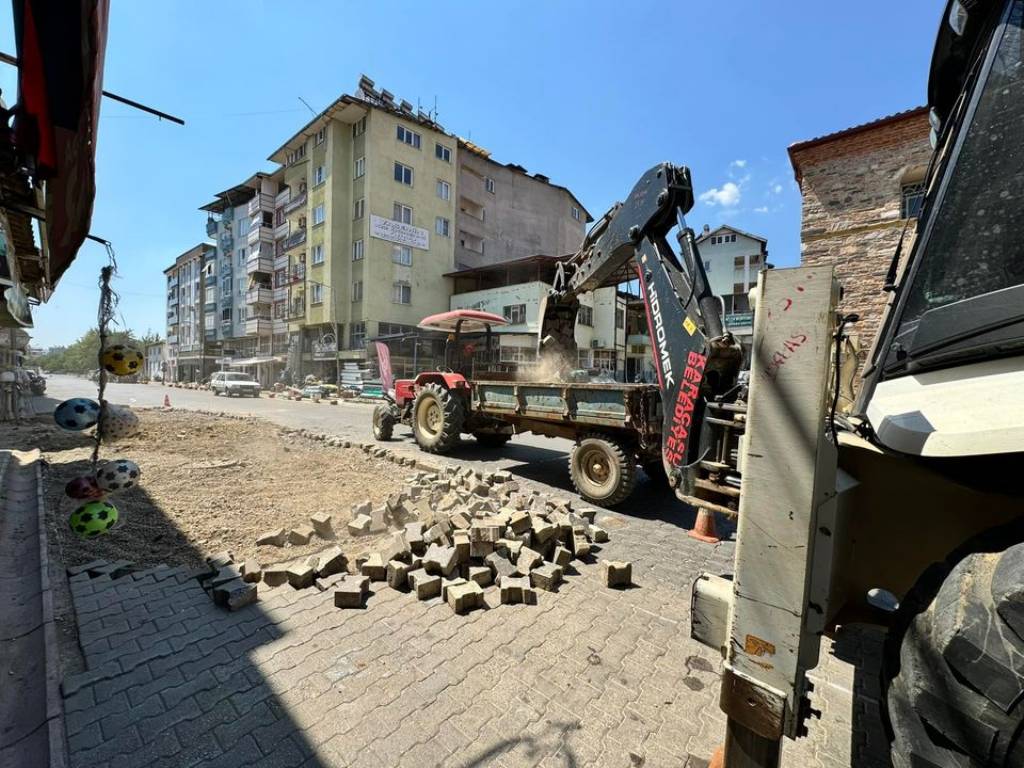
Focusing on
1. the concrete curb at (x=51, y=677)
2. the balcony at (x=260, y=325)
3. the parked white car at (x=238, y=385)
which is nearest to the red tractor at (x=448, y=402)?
the concrete curb at (x=51, y=677)

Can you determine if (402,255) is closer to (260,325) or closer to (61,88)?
(260,325)

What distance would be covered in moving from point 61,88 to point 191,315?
60.8 m

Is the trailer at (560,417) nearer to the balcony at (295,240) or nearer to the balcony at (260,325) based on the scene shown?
the balcony at (295,240)

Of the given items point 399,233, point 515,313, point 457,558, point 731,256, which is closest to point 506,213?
point 399,233

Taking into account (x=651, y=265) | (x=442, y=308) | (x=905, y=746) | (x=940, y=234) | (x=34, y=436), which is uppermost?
(x=442, y=308)

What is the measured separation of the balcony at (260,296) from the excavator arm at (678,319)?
40.7m

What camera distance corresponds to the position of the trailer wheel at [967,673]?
93 centimetres

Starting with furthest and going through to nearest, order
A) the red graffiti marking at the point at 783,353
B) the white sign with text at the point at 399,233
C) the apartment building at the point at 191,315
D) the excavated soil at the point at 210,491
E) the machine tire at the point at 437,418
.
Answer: the apartment building at the point at 191,315 < the white sign with text at the point at 399,233 < the machine tire at the point at 437,418 < the excavated soil at the point at 210,491 < the red graffiti marking at the point at 783,353

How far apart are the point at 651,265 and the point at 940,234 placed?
3250 millimetres

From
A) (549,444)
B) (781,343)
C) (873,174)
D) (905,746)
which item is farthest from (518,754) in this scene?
(873,174)

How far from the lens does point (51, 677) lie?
239 centimetres

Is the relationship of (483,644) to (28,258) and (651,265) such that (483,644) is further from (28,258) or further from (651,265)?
(28,258)

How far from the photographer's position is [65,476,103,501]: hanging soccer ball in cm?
274

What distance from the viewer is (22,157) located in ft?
6.42
